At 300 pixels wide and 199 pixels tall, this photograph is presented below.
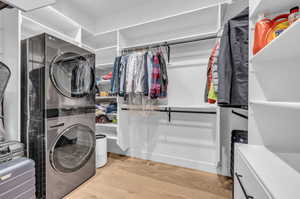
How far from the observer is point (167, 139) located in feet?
6.89

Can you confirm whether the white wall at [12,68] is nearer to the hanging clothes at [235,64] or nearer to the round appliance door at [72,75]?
the round appliance door at [72,75]

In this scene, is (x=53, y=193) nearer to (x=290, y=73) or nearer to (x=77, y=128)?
(x=77, y=128)

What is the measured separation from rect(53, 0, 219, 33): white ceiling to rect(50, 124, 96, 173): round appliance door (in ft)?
6.63

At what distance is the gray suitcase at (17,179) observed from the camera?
89cm

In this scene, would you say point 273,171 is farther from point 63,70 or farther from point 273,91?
point 63,70

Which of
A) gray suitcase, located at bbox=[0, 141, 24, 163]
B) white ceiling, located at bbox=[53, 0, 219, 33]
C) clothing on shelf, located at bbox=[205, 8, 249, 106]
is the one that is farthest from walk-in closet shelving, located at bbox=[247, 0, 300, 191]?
gray suitcase, located at bbox=[0, 141, 24, 163]

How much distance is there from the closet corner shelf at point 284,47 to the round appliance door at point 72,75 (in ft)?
5.33

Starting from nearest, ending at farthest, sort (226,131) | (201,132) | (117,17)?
(226,131), (201,132), (117,17)

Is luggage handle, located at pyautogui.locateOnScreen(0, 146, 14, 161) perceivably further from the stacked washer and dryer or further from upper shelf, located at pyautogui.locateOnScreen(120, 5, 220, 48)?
upper shelf, located at pyautogui.locateOnScreen(120, 5, 220, 48)

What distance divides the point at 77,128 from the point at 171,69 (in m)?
1.53

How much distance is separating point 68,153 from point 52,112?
0.50m

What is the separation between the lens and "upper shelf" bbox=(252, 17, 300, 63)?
1.65ft

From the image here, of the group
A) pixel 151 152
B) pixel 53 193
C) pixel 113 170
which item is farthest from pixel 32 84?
pixel 151 152

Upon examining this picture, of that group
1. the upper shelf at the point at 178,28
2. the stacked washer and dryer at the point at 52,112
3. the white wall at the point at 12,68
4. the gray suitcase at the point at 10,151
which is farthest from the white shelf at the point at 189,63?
the gray suitcase at the point at 10,151
